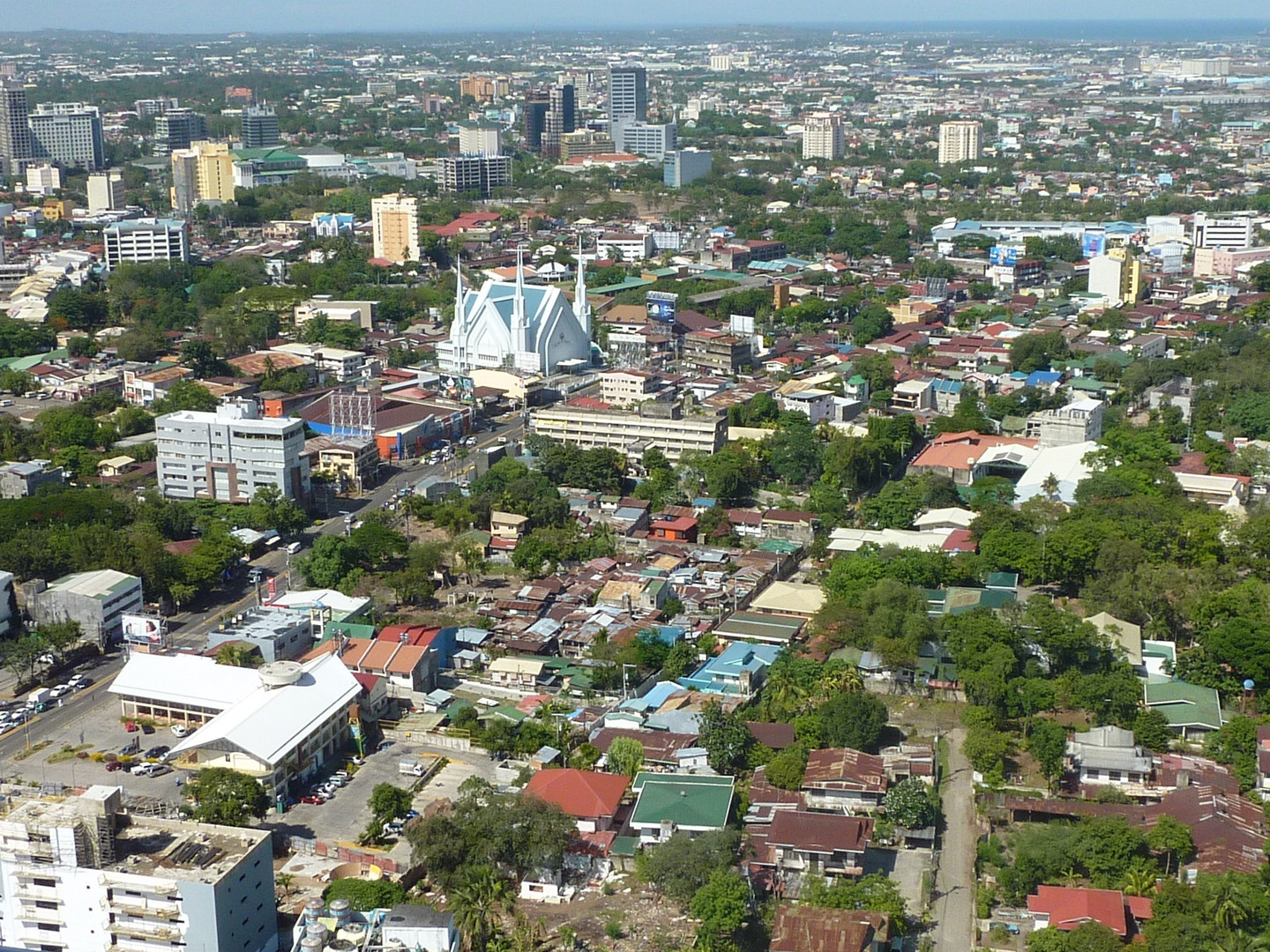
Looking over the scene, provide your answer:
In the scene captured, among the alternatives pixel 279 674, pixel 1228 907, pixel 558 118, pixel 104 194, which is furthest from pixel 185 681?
pixel 558 118

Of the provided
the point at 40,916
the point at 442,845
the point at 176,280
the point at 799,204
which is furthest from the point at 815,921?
the point at 799,204

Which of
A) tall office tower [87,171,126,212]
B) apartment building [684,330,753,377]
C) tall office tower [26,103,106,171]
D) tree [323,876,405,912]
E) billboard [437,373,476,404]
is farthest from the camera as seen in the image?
tall office tower [26,103,106,171]

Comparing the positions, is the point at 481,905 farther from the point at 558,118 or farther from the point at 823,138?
the point at 558,118

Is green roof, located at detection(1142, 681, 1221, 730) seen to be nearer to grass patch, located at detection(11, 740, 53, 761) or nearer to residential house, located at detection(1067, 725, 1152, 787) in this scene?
residential house, located at detection(1067, 725, 1152, 787)

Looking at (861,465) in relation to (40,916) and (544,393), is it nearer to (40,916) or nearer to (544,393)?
(544,393)

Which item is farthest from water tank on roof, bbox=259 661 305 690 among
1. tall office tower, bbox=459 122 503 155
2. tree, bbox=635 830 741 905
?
tall office tower, bbox=459 122 503 155

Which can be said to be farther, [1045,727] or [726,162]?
[726,162]
